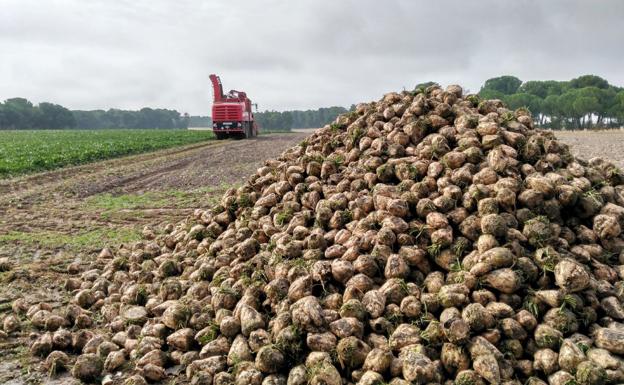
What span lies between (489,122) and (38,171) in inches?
731

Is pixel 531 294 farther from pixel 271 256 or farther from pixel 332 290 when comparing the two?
pixel 271 256

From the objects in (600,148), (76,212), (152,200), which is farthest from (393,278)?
(600,148)

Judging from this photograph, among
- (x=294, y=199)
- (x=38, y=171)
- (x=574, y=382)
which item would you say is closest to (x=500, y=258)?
(x=574, y=382)

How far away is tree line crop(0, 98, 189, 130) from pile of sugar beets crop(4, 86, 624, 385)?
122m

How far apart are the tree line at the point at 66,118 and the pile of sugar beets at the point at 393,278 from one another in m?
122

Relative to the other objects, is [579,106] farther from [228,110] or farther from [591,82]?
[228,110]

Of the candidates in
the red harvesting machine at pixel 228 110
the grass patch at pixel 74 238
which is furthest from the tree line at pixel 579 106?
the grass patch at pixel 74 238

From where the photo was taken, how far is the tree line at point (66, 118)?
10950 cm

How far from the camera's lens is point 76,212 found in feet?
36.7

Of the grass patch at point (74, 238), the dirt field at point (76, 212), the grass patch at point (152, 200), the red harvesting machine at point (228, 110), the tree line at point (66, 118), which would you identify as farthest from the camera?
the tree line at point (66, 118)

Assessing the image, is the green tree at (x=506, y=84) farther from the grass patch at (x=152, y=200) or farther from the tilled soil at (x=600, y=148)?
the grass patch at (x=152, y=200)

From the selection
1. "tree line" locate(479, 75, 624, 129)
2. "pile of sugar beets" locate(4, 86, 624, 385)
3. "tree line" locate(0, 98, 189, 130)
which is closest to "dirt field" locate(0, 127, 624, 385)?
"pile of sugar beets" locate(4, 86, 624, 385)

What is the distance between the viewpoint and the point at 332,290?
435cm

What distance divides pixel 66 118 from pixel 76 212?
126057mm
